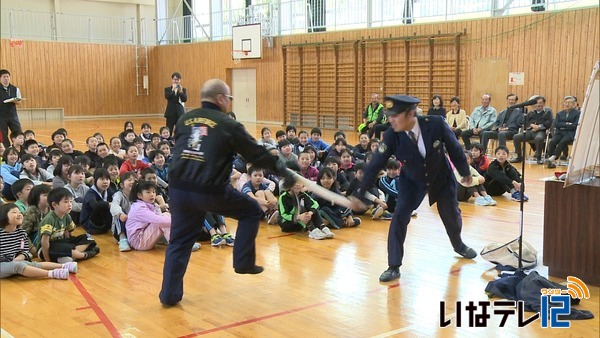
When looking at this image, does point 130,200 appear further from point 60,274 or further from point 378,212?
point 378,212

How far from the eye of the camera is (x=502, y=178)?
32.9ft

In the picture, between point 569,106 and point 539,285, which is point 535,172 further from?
point 539,285

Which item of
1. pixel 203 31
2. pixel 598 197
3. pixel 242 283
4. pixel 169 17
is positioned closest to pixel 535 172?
pixel 598 197

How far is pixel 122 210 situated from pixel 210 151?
10.3 ft

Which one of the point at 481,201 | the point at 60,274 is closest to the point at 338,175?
the point at 481,201

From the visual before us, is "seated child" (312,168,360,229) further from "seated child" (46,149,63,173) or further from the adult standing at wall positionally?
the adult standing at wall

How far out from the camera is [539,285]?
16.5 ft

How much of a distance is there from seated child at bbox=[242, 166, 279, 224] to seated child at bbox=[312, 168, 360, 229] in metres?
0.60

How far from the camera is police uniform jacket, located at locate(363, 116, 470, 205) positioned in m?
5.62

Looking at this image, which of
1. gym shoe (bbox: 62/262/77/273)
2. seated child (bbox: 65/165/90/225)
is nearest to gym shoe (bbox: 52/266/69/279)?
gym shoe (bbox: 62/262/77/273)

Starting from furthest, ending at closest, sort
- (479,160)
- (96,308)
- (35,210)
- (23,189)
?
(479,160) < (23,189) < (35,210) < (96,308)

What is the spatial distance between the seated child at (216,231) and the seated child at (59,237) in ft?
4.54

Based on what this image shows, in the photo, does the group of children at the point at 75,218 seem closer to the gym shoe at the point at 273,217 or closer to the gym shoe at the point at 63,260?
the gym shoe at the point at 63,260

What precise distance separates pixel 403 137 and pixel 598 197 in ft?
5.69
